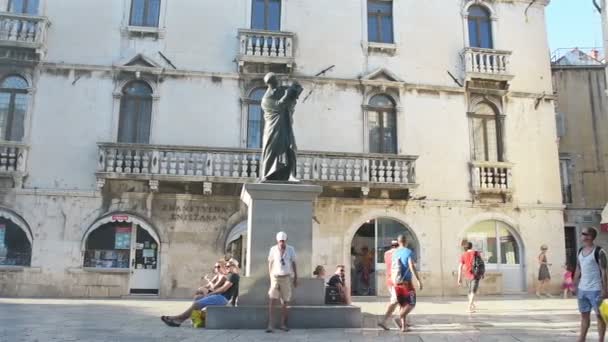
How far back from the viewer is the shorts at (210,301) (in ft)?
29.5

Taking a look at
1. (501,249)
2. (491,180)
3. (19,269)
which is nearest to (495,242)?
(501,249)

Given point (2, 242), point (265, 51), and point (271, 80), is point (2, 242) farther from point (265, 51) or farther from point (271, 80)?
point (271, 80)

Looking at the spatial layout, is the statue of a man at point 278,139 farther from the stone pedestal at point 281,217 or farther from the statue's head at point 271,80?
the stone pedestal at point 281,217

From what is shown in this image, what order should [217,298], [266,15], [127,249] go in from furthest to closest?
[266,15], [127,249], [217,298]

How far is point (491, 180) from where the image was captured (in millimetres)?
18172

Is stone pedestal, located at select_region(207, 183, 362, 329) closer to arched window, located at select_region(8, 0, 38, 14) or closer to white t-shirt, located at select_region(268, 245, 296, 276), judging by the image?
white t-shirt, located at select_region(268, 245, 296, 276)

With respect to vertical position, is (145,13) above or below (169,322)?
above

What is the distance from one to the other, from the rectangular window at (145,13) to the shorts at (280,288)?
41.1 ft

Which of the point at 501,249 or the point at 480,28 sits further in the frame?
the point at 480,28

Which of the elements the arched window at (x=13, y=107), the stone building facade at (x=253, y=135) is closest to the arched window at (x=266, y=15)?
the stone building facade at (x=253, y=135)

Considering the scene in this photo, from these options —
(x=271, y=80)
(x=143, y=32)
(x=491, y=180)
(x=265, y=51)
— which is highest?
(x=143, y=32)

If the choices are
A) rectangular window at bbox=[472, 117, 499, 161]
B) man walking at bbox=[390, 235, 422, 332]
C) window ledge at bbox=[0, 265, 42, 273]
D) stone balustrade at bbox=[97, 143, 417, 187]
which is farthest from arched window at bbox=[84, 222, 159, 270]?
rectangular window at bbox=[472, 117, 499, 161]

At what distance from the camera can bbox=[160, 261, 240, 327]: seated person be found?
8992 mm

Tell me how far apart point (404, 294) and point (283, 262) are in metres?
2.17
